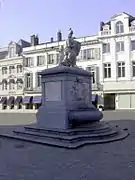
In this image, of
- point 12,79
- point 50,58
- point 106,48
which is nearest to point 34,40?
point 50,58

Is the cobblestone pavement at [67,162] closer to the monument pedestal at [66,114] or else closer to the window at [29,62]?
the monument pedestal at [66,114]

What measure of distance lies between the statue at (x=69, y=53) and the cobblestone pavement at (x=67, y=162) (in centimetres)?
436

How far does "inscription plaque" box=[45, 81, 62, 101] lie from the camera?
37.8 ft

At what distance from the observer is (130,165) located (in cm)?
668

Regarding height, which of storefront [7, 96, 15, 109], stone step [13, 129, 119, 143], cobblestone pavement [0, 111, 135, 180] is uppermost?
storefront [7, 96, 15, 109]

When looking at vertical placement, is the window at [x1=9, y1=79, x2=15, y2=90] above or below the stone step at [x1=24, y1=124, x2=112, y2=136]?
above

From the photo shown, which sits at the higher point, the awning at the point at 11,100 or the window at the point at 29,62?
the window at the point at 29,62

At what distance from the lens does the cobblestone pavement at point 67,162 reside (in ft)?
19.3

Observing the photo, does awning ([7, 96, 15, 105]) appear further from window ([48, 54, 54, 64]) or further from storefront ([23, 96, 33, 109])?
window ([48, 54, 54, 64])

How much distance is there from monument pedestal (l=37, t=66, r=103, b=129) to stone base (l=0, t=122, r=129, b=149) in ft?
1.51

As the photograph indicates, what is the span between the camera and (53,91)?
11734 millimetres

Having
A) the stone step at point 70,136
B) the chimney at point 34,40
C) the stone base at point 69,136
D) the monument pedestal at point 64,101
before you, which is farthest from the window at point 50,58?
the stone step at point 70,136

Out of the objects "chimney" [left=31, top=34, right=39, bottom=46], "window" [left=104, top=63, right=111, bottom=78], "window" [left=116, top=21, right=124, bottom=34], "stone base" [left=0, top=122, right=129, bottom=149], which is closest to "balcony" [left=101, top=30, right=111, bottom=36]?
"window" [left=116, top=21, right=124, bottom=34]

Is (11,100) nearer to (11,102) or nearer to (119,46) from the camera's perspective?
(11,102)
